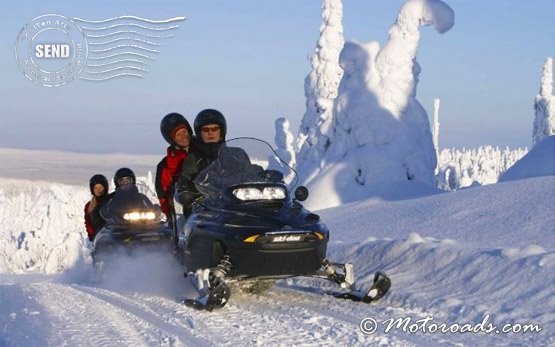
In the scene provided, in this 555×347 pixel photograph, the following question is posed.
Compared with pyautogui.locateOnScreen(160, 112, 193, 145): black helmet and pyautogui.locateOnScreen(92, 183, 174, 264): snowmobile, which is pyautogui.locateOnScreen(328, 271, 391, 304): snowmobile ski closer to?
pyautogui.locateOnScreen(92, 183, 174, 264): snowmobile

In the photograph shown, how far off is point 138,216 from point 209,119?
9.54ft

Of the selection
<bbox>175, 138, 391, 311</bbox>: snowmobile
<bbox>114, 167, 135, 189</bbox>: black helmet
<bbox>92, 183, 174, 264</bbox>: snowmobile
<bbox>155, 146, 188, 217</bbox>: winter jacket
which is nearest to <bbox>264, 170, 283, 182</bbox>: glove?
<bbox>175, 138, 391, 311</bbox>: snowmobile

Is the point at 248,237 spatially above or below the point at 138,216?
above

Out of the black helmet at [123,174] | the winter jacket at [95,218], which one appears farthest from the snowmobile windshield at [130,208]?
the winter jacket at [95,218]

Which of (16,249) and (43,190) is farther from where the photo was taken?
(43,190)

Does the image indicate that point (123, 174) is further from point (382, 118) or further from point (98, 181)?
point (382, 118)

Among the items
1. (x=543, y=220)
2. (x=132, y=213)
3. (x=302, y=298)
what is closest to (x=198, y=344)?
(x=302, y=298)

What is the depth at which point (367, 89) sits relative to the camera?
33375 mm

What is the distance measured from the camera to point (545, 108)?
5694 centimetres

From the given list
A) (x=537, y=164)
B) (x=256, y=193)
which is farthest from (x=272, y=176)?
(x=537, y=164)

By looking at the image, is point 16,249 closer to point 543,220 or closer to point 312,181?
point 312,181

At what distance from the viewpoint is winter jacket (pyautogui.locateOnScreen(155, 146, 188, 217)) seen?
954 cm

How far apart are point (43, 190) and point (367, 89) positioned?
8243 centimetres

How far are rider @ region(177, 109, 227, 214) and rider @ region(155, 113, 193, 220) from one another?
53cm
